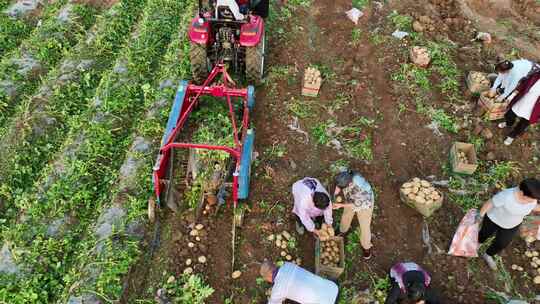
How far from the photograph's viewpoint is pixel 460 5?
9.09 meters

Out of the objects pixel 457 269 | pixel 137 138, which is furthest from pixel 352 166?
pixel 137 138

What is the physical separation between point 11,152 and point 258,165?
366 cm

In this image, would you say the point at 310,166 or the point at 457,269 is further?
the point at 310,166

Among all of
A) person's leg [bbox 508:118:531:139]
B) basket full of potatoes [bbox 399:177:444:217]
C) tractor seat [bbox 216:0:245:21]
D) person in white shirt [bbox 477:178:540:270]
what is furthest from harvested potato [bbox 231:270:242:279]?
person's leg [bbox 508:118:531:139]

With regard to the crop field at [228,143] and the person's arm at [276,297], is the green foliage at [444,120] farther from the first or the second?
the person's arm at [276,297]

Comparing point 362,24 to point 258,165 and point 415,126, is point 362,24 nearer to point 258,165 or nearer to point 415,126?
point 415,126

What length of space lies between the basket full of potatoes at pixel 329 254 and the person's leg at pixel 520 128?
3.47 metres

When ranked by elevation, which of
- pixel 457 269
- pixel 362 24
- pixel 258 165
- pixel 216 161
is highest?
pixel 362 24

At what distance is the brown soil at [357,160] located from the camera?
198 inches

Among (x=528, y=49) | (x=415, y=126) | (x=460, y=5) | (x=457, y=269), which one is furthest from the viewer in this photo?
(x=460, y=5)

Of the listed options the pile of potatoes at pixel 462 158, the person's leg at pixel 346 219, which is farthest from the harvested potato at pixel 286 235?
the pile of potatoes at pixel 462 158

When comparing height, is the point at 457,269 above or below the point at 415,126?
below

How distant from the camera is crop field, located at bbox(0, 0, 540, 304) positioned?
16.3ft

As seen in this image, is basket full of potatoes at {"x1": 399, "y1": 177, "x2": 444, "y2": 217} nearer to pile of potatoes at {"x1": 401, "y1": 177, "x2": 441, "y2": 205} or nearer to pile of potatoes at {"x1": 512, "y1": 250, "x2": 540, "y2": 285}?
pile of potatoes at {"x1": 401, "y1": 177, "x2": 441, "y2": 205}
